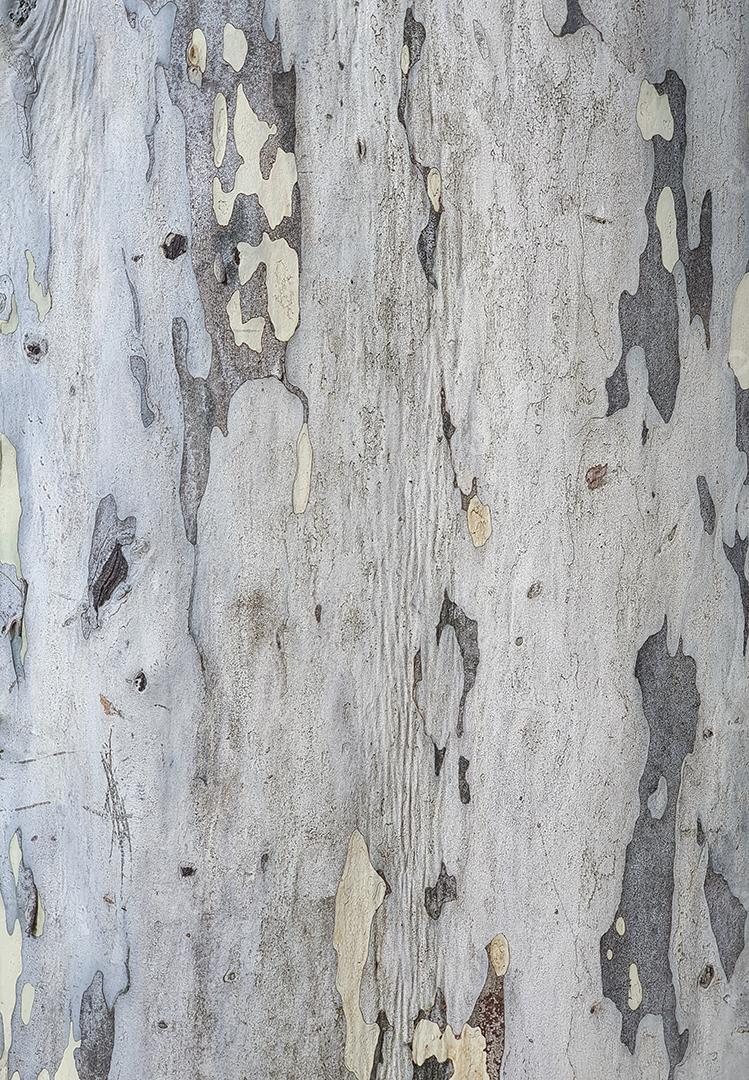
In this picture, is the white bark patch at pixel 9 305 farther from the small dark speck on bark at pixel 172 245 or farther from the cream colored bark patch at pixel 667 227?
the cream colored bark patch at pixel 667 227

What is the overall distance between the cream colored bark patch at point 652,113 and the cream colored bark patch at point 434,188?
14cm

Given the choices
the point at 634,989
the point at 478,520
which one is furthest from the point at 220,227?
the point at 634,989

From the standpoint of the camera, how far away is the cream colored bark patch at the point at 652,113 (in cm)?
63

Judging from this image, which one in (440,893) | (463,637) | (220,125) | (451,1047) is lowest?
(451,1047)

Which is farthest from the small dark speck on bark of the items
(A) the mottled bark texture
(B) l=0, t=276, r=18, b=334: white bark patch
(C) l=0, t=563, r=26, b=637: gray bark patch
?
(C) l=0, t=563, r=26, b=637: gray bark patch

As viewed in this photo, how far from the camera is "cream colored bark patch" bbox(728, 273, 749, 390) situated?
67 centimetres

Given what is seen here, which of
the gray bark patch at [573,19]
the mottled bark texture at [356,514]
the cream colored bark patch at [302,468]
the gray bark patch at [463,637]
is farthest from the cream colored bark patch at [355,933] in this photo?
the gray bark patch at [573,19]

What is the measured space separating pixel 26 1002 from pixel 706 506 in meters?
0.56

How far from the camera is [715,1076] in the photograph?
0.70 metres

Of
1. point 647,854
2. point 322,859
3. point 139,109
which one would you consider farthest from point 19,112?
point 647,854

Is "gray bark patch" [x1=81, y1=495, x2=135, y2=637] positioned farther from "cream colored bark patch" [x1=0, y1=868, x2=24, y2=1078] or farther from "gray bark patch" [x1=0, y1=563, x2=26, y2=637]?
"cream colored bark patch" [x1=0, y1=868, x2=24, y2=1078]

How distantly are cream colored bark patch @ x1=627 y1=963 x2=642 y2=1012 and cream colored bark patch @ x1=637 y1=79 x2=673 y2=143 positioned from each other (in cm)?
57

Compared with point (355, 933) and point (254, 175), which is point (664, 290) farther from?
point (355, 933)

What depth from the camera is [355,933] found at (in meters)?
0.64
